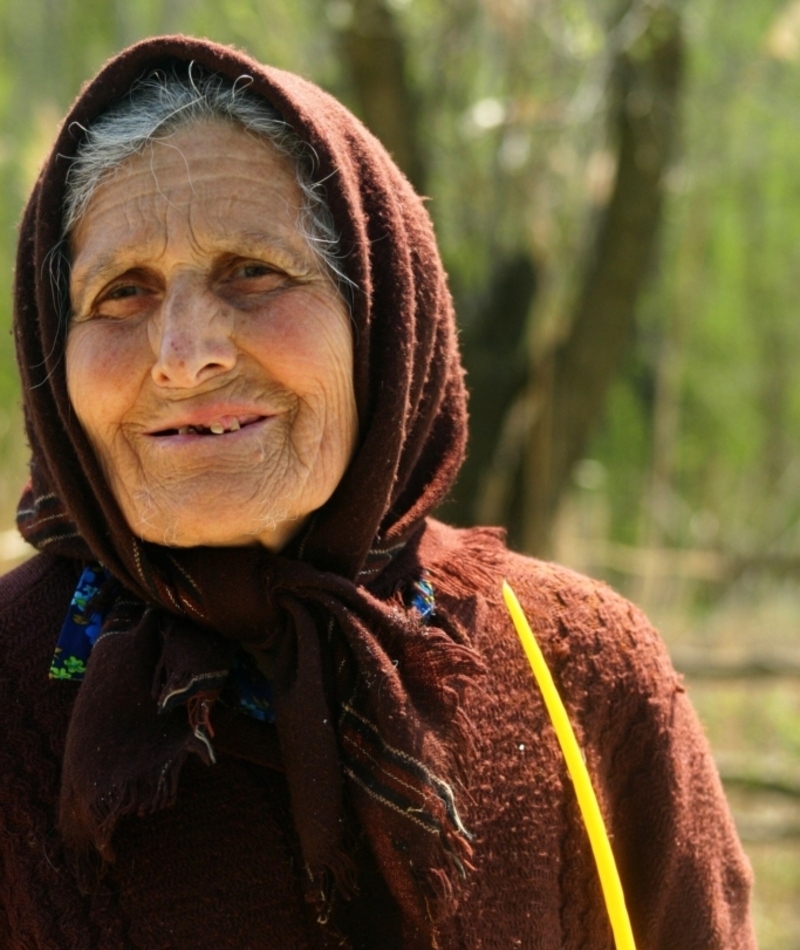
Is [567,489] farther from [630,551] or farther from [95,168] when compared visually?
[95,168]

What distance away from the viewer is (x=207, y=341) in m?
1.40

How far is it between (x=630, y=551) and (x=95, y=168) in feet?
18.0

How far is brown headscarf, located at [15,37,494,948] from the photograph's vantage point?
1.36m

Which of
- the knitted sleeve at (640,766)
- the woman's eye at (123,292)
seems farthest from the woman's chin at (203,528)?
the knitted sleeve at (640,766)

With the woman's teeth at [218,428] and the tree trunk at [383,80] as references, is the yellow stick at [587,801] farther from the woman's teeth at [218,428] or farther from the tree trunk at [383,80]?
the tree trunk at [383,80]

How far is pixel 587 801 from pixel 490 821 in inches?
5.2

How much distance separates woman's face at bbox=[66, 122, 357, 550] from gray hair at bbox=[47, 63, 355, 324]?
0.01m

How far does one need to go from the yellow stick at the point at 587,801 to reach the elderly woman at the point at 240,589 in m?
0.08

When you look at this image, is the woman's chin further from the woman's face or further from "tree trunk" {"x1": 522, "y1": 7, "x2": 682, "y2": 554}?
"tree trunk" {"x1": 522, "y1": 7, "x2": 682, "y2": 554}

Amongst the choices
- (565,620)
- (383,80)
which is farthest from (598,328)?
(565,620)

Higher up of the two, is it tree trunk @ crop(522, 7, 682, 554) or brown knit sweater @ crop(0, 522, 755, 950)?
tree trunk @ crop(522, 7, 682, 554)

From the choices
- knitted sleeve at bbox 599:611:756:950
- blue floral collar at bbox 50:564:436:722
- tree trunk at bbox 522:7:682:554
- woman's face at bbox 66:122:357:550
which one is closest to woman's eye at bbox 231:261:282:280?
woman's face at bbox 66:122:357:550

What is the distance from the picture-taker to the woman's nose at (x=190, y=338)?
4.55 ft

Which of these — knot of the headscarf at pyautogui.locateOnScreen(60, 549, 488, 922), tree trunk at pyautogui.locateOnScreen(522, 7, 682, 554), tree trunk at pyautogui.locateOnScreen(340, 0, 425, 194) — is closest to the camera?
knot of the headscarf at pyautogui.locateOnScreen(60, 549, 488, 922)
